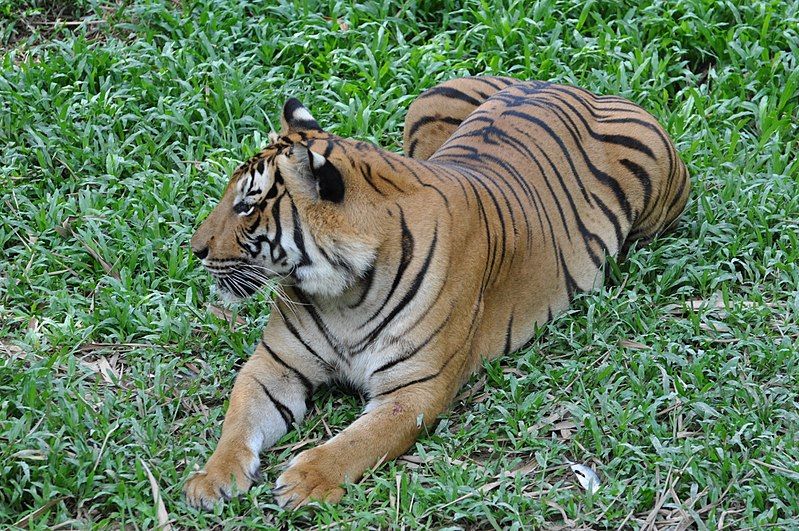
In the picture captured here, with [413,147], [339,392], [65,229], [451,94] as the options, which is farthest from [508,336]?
[65,229]

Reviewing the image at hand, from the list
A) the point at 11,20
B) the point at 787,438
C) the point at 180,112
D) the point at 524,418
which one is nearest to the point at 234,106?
the point at 180,112

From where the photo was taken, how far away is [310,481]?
403 centimetres

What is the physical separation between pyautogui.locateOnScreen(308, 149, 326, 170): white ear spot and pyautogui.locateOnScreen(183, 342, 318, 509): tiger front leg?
0.82 m

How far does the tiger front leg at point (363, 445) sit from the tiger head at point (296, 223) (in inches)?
19.0

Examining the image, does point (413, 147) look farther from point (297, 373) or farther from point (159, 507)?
point (159, 507)

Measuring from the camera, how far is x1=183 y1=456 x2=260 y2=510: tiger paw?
157 inches

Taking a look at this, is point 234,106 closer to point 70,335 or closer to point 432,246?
point 70,335

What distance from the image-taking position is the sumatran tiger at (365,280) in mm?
4230

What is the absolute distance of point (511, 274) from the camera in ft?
16.1

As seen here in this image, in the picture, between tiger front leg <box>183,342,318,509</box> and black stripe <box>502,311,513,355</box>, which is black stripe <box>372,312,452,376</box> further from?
black stripe <box>502,311,513,355</box>

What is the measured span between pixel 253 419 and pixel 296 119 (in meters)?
1.21

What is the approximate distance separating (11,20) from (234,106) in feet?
5.82

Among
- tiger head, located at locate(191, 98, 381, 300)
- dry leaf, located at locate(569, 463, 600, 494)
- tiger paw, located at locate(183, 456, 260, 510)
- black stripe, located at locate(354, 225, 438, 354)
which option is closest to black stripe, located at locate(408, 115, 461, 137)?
tiger head, located at locate(191, 98, 381, 300)

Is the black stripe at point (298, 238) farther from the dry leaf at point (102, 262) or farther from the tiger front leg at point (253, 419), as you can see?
the dry leaf at point (102, 262)
